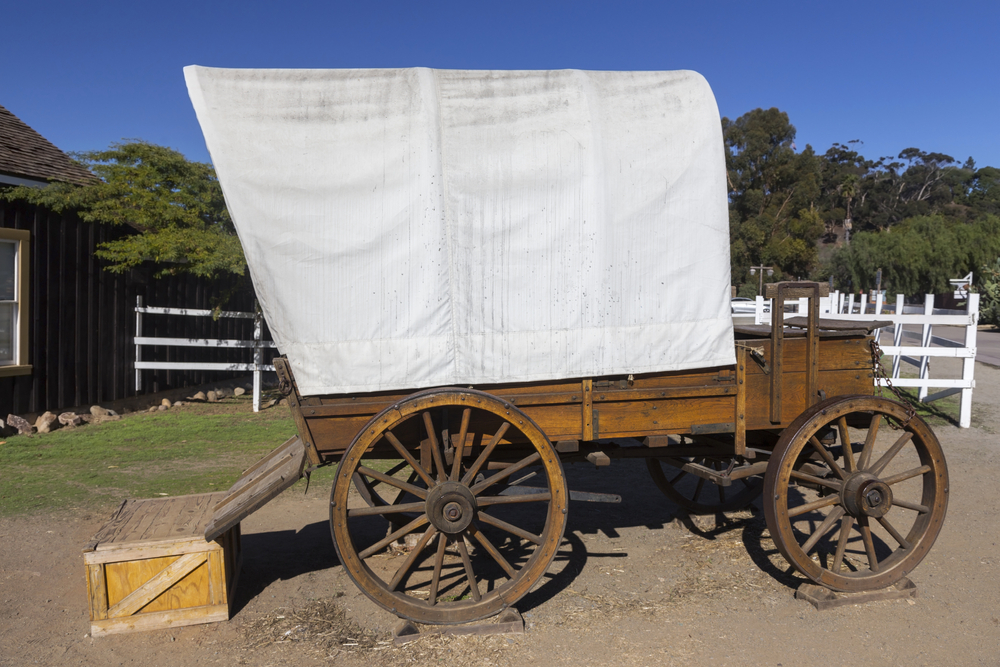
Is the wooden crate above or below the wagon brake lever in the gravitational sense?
below

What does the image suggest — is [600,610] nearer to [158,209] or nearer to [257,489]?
[257,489]

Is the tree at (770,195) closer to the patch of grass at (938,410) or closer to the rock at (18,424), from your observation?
the patch of grass at (938,410)

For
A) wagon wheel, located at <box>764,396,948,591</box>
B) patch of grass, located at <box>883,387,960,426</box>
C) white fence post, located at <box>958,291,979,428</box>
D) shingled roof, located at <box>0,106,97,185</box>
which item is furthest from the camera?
patch of grass, located at <box>883,387,960,426</box>

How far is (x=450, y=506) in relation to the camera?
11.1ft

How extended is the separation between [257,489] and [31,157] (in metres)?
8.25

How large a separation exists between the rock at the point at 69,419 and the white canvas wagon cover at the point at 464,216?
23.9ft

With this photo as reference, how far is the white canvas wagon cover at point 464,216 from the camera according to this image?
3324 mm

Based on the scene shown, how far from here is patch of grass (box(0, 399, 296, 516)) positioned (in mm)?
5992

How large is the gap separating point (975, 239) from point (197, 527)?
44780 millimetres

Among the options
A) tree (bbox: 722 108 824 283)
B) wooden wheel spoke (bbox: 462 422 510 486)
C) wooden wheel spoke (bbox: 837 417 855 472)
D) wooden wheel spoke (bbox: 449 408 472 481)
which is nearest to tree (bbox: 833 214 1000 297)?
tree (bbox: 722 108 824 283)

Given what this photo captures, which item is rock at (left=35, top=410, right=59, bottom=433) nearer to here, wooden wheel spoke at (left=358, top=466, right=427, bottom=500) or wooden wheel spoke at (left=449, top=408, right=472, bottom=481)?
wooden wheel spoke at (left=358, top=466, right=427, bottom=500)

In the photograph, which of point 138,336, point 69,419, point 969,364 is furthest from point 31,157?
point 969,364

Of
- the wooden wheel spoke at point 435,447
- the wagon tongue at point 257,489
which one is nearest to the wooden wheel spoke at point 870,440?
the wooden wheel spoke at point 435,447

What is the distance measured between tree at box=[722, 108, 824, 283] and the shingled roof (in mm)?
44623
